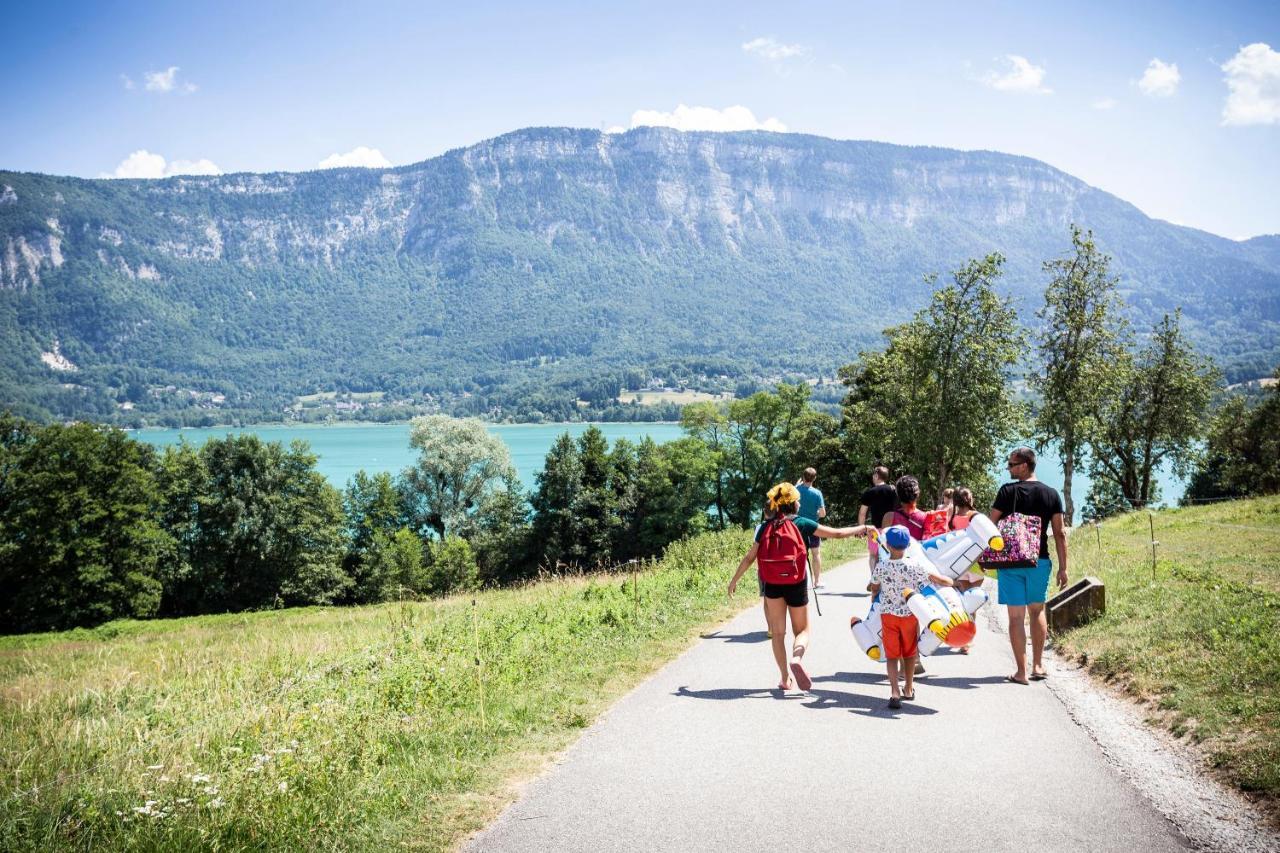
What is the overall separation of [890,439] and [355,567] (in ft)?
116

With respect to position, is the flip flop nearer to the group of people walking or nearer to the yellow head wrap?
the group of people walking

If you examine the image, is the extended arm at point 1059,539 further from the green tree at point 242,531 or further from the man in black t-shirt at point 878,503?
the green tree at point 242,531

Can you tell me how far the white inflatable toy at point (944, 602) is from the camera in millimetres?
7270

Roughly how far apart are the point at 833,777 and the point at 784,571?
2285 mm

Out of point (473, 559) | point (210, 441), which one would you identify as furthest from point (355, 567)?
point (210, 441)

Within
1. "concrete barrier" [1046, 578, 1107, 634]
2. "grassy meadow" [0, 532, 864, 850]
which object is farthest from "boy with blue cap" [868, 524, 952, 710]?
"concrete barrier" [1046, 578, 1107, 634]

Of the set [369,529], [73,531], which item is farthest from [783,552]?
[369,529]

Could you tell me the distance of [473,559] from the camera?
51.8m

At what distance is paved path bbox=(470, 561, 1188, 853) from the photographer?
15.6 ft

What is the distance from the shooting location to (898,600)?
7.33 m

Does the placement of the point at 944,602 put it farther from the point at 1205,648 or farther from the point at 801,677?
the point at 1205,648

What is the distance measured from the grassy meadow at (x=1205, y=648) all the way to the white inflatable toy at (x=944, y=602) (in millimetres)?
1675

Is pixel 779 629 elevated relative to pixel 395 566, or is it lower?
elevated

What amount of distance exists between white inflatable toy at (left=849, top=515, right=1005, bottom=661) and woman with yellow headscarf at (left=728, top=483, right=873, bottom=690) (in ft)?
1.78
